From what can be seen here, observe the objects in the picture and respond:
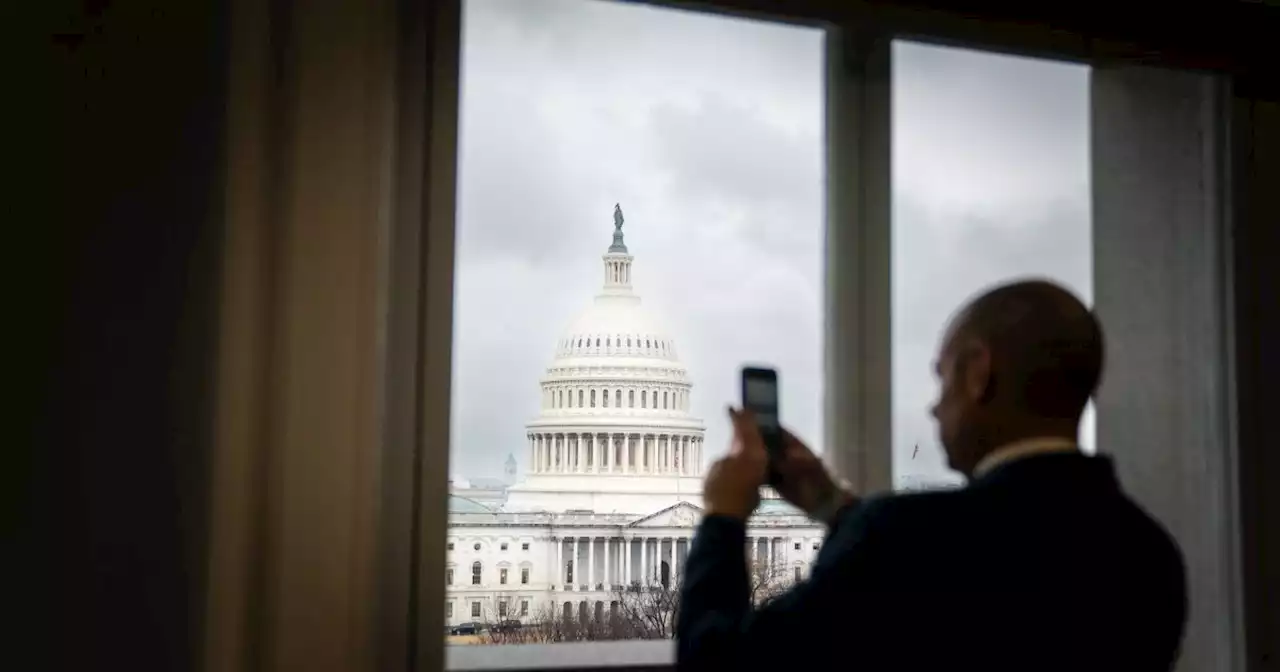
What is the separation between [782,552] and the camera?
1651 millimetres

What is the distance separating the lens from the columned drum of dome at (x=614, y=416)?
1555mm

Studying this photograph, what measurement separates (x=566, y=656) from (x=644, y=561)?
17cm

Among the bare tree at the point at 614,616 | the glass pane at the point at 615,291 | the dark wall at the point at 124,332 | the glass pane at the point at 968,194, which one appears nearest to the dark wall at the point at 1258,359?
the glass pane at the point at 968,194

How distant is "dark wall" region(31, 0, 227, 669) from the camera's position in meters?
1.19

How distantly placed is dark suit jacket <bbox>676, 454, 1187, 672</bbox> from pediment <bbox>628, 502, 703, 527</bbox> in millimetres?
507

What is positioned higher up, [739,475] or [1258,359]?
[1258,359]

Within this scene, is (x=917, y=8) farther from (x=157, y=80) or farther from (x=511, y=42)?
(x=157, y=80)

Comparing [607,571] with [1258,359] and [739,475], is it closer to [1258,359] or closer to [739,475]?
[739,475]

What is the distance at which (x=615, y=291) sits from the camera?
159 centimetres

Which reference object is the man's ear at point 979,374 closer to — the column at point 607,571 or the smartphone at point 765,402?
the smartphone at point 765,402

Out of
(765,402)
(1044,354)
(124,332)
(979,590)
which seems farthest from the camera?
(765,402)

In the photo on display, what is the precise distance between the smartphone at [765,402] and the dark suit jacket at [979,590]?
1.05ft

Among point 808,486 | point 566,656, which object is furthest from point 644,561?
point 808,486

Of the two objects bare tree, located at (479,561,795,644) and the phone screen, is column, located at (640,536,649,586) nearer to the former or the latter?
bare tree, located at (479,561,795,644)
